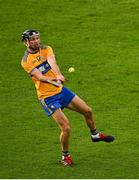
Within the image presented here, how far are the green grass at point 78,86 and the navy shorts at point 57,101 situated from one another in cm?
117

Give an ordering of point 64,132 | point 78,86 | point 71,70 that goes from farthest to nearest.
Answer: point 71,70 → point 78,86 → point 64,132

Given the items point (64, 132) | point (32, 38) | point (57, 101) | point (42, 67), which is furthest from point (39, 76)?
point (64, 132)

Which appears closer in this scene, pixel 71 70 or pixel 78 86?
pixel 78 86

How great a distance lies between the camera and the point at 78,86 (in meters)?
23.6

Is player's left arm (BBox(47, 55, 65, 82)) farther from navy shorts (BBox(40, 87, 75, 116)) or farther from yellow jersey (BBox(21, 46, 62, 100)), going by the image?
navy shorts (BBox(40, 87, 75, 116))

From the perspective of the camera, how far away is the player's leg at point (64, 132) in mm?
16969

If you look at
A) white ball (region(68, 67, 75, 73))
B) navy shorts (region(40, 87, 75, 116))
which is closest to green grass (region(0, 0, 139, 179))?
white ball (region(68, 67, 75, 73))

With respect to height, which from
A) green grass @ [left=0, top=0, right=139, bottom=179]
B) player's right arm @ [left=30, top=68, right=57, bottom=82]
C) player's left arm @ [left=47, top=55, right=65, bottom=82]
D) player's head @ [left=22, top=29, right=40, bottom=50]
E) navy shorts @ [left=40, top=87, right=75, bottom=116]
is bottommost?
green grass @ [left=0, top=0, right=139, bottom=179]

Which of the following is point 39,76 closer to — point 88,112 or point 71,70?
point 88,112

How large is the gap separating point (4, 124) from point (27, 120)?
2.11 ft

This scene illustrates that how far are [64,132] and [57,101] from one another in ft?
2.17

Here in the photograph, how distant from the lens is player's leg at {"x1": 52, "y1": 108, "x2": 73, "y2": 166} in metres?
17.0

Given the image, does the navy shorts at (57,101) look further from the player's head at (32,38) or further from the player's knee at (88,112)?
the player's head at (32,38)

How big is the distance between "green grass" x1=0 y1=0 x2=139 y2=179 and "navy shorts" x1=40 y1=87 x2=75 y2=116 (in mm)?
1175
